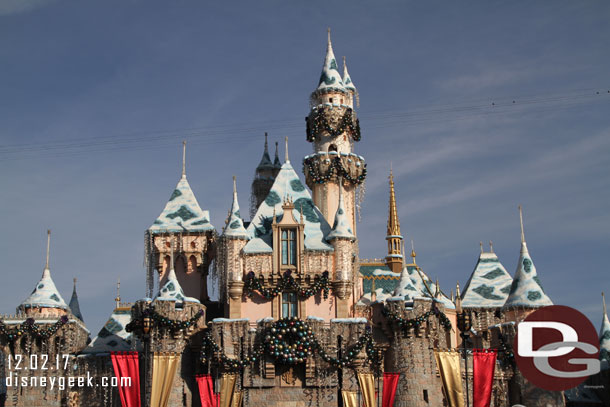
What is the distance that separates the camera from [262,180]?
221ft

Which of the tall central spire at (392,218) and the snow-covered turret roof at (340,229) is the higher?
the tall central spire at (392,218)

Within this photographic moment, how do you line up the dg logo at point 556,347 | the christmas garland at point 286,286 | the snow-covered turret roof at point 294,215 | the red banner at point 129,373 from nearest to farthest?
the red banner at point 129,373, the christmas garland at point 286,286, the dg logo at point 556,347, the snow-covered turret roof at point 294,215

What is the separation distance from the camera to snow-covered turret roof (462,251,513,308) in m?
64.1

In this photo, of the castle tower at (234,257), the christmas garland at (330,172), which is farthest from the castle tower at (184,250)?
the christmas garland at (330,172)

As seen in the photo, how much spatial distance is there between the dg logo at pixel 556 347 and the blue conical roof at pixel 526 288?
1037mm

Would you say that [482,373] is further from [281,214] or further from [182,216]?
[182,216]

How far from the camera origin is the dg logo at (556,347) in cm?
5469

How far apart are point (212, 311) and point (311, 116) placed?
52.3 feet

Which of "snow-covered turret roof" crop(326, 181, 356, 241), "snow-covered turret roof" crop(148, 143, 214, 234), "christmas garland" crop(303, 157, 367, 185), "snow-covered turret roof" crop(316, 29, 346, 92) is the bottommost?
"snow-covered turret roof" crop(326, 181, 356, 241)

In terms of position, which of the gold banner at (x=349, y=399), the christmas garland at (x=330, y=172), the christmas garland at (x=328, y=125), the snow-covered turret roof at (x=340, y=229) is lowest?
the gold banner at (x=349, y=399)

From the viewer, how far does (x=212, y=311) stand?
5909 centimetres

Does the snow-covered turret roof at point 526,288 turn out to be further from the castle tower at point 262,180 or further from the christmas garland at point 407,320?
the castle tower at point 262,180

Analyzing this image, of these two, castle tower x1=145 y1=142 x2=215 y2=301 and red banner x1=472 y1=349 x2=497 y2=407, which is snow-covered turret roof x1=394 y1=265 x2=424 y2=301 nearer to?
red banner x1=472 y1=349 x2=497 y2=407

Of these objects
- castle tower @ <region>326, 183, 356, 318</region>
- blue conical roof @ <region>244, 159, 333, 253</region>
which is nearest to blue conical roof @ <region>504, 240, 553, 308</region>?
castle tower @ <region>326, 183, 356, 318</region>
